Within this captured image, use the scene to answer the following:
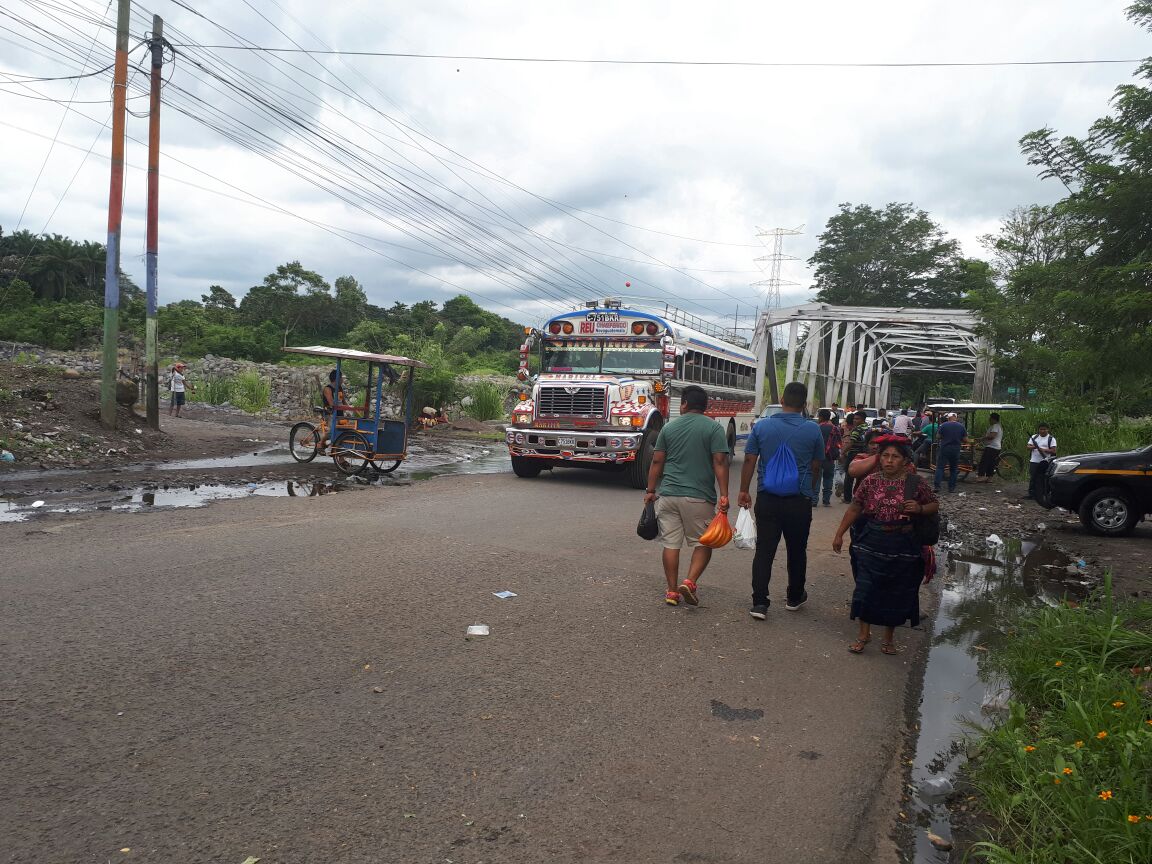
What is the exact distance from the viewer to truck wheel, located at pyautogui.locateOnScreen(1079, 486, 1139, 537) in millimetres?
11109

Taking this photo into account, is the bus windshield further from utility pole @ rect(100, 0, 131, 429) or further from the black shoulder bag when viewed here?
the black shoulder bag

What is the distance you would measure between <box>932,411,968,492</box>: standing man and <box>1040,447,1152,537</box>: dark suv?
150 inches

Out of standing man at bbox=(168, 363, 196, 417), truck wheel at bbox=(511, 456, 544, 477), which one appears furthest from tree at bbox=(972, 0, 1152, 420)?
standing man at bbox=(168, 363, 196, 417)

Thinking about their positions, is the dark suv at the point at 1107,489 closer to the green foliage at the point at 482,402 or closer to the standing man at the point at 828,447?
the standing man at the point at 828,447

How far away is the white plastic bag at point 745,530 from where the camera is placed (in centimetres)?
629

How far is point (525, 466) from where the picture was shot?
14422mm

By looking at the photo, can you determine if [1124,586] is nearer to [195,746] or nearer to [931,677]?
[931,677]

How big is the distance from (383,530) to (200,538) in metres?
1.80

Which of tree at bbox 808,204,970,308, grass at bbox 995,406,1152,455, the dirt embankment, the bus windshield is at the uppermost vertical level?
tree at bbox 808,204,970,308

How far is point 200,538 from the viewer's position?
7.48 metres

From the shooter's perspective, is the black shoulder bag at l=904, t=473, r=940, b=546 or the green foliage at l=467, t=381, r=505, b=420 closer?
the black shoulder bag at l=904, t=473, r=940, b=546

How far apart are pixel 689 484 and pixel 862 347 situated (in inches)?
1648

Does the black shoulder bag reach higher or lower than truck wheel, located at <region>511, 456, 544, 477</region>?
higher

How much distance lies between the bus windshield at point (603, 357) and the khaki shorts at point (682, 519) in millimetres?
8476
